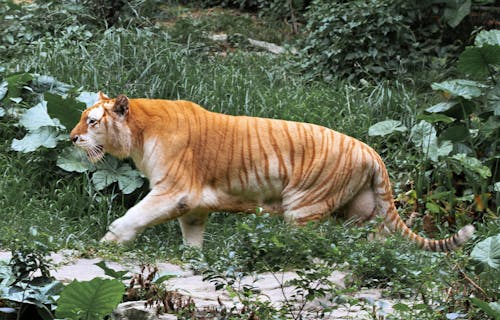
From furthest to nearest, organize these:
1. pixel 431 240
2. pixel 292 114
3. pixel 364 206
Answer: pixel 292 114 → pixel 364 206 → pixel 431 240

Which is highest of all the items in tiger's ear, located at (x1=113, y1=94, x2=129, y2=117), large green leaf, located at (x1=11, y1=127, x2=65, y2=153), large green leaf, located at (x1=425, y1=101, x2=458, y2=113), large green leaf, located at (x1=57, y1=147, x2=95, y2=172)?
tiger's ear, located at (x1=113, y1=94, x2=129, y2=117)

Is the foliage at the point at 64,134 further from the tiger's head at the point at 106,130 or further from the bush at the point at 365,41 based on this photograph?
the bush at the point at 365,41

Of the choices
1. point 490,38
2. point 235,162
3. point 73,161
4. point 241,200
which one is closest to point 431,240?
point 241,200

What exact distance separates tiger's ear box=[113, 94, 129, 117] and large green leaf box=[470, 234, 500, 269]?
10.0 feet

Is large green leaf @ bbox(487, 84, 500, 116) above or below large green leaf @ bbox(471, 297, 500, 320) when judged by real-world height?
below

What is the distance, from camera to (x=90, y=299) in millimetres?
4492

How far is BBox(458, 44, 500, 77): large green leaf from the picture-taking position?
8.37 m

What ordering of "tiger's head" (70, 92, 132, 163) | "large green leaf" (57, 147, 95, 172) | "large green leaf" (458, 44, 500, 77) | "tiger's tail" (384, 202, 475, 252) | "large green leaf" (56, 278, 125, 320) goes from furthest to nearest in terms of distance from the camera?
"large green leaf" (57, 147, 95, 172) → "large green leaf" (458, 44, 500, 77) → "tiger's head" (70, 92, 132, 163) → "tiger's tail" (384, 202, 475, 252) → "large green leaf" (56, 278, 125, 320)

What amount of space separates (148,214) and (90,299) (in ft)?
9.46

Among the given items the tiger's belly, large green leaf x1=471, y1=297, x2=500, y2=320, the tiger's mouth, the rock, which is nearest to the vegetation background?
large green leaf x1=471, y1=297, x2=500, y2=320

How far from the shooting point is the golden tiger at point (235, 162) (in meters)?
7.57

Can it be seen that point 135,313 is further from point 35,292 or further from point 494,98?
point 494,98

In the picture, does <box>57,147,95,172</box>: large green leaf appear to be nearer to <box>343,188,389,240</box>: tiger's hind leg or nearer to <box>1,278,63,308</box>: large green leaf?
<box>343,188,389,240</box>: tiger's hind leg

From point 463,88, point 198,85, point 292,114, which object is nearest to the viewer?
point 463,88
